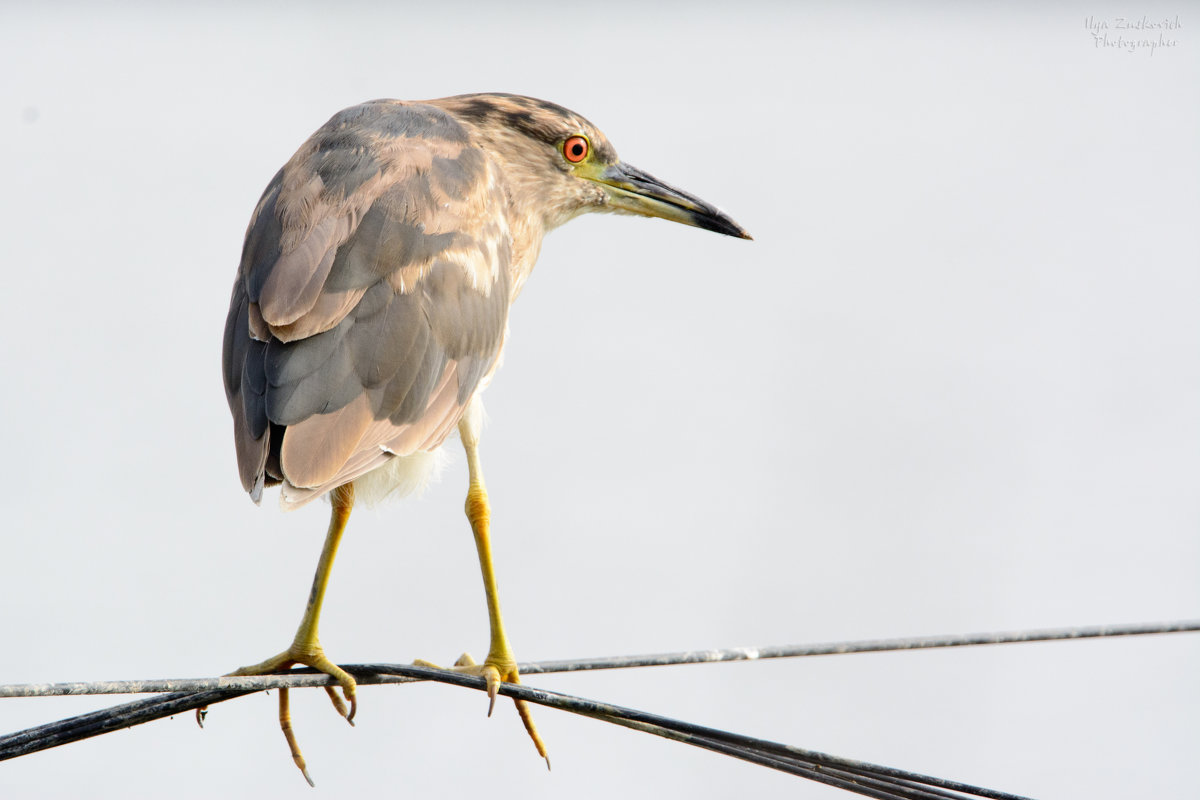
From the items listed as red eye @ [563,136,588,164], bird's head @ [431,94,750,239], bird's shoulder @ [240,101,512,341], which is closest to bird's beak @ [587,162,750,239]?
bird's head @ [431,94,750,239]

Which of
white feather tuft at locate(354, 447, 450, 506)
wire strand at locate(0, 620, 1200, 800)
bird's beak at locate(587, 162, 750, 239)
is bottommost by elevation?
wire strand at locate(0, 620, 1200, 800)

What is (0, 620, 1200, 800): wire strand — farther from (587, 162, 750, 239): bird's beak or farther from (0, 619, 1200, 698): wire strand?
(587, 162, 750, 239): bird's beak

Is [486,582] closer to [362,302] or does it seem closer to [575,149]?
[362,302]

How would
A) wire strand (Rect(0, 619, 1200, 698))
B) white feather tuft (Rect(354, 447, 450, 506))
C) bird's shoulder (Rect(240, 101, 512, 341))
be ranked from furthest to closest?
white feather tuft (Rect(354, 447, 450, 506))
bird's shoulder (Rect(240, 101, 512, 341))
wire strand (Rect(0, 619, 1200, 698))

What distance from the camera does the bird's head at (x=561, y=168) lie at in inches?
204

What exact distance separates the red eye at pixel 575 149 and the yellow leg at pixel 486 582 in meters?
1.26

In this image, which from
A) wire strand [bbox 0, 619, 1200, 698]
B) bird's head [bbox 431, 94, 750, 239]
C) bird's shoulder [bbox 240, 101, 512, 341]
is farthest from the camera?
bird's head [bbox 431, 94, 750, 239]

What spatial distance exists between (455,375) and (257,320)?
0.63m

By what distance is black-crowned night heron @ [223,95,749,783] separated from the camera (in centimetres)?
374

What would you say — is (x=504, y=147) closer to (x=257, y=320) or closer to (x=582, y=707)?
(x=257, y=320)

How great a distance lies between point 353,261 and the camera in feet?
13.2

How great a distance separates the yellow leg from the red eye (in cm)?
126

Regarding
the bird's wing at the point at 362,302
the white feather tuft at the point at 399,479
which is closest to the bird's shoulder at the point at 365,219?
the bird's wing at the point at 362,302

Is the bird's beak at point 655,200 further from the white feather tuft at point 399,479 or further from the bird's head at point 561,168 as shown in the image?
→ the white feather tuft at point 399,479
